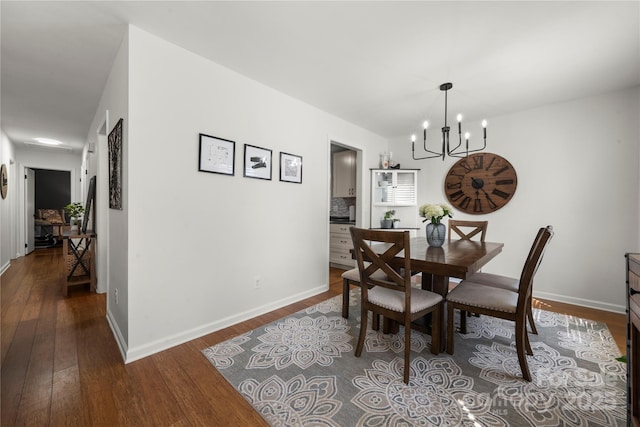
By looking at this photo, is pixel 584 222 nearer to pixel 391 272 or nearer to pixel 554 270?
pixel 554 270

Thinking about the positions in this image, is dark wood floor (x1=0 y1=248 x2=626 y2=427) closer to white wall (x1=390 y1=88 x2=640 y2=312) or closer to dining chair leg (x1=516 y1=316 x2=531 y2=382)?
white wall (x1=390 y1=88 x2=640 y2=312)

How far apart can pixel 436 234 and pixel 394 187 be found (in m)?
2.10

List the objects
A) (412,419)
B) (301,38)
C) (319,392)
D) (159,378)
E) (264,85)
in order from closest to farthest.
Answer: (412,419) → (319,392) → (159,378) → (301,38) → (264,85)

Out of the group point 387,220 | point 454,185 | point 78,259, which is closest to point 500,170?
point 454,185

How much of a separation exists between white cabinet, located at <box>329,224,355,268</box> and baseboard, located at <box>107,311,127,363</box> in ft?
10.7

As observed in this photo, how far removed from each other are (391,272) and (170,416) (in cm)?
149

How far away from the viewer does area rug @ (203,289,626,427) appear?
1.37 metres

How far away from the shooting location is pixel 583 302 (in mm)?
2996

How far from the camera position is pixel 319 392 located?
5.08 ft

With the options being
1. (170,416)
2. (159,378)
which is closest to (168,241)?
(159,378)

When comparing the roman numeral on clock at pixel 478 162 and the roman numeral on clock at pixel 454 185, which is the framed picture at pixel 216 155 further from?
the roman numeral on clock at pixel 478 162

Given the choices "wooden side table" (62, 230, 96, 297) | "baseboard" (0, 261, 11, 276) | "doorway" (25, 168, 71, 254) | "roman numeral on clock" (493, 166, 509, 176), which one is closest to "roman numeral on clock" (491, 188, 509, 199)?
"roman numeral on clock" (493, 166, 509, 176)

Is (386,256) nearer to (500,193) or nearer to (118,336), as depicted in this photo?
(118,336)

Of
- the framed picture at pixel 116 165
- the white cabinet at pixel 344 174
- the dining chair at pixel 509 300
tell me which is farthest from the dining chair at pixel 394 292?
the white cabinet at pixel 344 174
